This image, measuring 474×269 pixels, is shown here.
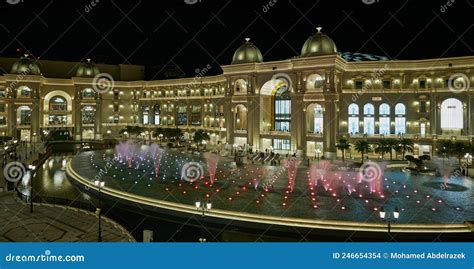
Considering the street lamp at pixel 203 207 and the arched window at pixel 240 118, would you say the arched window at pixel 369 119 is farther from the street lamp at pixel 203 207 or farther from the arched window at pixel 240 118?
the street lamp at pixel 203 207

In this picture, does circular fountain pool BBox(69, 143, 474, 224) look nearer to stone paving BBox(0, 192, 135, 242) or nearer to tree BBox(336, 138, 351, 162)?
tree BBox(336, 138, 351, 162)

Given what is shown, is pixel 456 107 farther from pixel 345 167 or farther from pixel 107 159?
pixel 107 159

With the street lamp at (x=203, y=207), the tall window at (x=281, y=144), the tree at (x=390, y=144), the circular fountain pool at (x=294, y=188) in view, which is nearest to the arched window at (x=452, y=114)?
the tree at (x=390, y=144)

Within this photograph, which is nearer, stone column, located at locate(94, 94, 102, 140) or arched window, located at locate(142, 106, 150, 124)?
stone column, located at locate(94, 94, 102, 140)

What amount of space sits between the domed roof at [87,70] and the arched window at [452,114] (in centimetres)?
8112

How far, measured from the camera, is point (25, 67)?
83.6 metres

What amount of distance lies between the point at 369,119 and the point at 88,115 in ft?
229

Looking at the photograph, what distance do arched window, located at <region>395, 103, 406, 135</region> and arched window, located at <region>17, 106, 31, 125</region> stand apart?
265ft

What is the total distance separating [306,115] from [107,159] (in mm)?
33016

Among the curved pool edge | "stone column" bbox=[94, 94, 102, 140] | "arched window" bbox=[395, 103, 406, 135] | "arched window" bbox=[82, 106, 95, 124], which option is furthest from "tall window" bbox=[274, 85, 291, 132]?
"arched window" bbox=[82, 106, 95, 124]

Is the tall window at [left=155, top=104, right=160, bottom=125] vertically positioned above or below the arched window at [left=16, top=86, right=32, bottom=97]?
below

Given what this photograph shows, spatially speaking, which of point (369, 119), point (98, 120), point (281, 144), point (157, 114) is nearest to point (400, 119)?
point (369, 119)

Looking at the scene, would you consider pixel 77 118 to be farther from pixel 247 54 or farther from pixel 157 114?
pixel 247 54

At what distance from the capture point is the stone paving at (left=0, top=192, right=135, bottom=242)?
63.7ft
